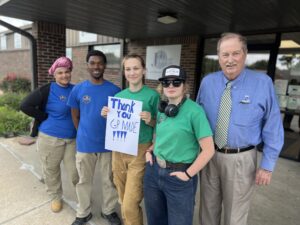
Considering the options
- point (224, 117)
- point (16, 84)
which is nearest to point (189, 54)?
point (224, 117)

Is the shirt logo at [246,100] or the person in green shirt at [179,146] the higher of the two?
the shirt logo at [246,100]

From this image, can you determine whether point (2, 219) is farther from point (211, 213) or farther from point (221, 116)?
point (221, 116)

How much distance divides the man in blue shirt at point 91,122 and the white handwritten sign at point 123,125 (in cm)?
18

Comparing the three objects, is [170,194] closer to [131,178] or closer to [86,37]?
[131,178]

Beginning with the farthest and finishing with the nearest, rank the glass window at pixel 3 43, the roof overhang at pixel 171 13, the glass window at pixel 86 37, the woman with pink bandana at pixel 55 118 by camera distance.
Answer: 1. the glass window at pixel 3 43
2. the glass window at pixel 86 37
3. the roof overhang at pixel 171 13
4. the woman with pink bandana at pixel 55 118

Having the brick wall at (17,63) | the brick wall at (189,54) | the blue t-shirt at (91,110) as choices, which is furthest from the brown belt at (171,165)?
the brick wall at (17,63)

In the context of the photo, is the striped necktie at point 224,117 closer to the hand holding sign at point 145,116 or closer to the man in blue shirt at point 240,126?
the man in blue shirt at point 240,126

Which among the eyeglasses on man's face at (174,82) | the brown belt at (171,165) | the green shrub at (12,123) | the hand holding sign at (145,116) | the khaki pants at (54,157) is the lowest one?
the green shrub at (12,123)

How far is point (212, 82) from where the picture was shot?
1858 millimetres

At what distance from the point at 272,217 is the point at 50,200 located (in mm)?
2676

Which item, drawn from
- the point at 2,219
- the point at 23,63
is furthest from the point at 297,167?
the point at 23,63

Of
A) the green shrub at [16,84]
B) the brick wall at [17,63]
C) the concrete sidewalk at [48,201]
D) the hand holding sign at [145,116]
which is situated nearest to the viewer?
the hand holding sign at [145,116]

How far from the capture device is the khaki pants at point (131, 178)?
208cm

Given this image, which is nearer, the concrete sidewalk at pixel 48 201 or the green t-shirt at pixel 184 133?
the green t-shirt at pixel 184 133
